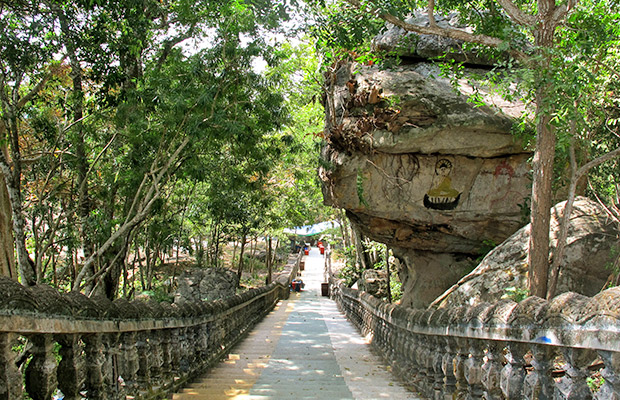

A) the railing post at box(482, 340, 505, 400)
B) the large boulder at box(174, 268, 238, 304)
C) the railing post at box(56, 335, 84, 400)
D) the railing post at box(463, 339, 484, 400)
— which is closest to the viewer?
the railing post at box(56, 335, 84, 400)

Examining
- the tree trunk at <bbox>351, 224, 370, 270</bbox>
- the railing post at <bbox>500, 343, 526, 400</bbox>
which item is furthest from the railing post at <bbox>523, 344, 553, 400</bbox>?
the tree trunk at <bbox>351, 224, 370, 270</bbox>

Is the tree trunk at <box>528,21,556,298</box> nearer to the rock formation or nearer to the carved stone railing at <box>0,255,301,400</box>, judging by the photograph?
the rock formation

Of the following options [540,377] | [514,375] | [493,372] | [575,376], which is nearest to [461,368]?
[493,372]

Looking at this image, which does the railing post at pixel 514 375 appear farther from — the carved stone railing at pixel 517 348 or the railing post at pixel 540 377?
the railing post at pixel 540 377

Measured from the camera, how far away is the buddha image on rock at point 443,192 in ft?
37.4

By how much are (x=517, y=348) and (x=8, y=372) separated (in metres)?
2.88

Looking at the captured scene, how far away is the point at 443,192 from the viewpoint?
11562 millimetres

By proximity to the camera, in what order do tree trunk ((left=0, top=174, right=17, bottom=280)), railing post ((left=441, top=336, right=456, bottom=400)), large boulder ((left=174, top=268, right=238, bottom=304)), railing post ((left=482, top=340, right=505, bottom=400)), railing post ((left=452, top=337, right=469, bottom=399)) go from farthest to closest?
1. large boulder ((left=174, top=268, right=238, bottom=304))
2. tree trunk ((left=0, top=174, right=17, bottom=280))
3. railing post ((left=441, top=336, right=456, bottom=400))
4. railing post ((left=452, top=337, right=469, bottom=399))
5. railing post ((left=482, top=340, right=505, bottom=400))

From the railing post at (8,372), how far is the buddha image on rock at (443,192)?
994 centimetres

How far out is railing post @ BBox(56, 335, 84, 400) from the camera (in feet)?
10.3

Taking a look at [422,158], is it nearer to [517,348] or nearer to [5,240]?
[5,240]

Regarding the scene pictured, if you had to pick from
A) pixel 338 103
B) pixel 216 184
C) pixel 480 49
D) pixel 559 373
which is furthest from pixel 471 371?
pixel 216 184

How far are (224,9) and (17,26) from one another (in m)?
2.99

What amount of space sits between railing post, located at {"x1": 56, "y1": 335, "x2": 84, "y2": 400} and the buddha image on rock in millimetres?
9369
